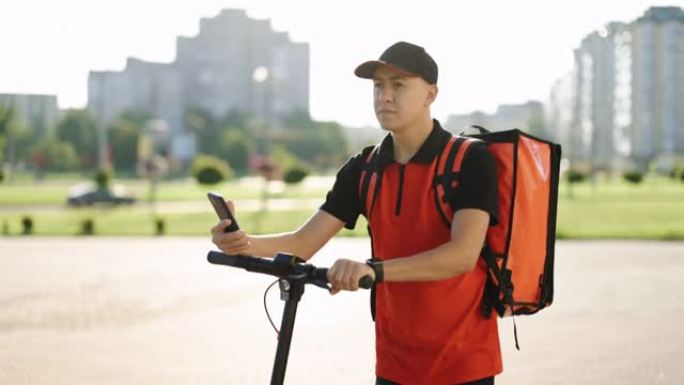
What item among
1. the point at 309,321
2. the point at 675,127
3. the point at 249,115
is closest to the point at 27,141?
the point at 249,115

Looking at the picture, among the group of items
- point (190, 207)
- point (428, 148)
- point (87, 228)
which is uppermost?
point (428, 148)

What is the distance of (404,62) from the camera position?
3.23m

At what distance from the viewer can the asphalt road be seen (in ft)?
26.6

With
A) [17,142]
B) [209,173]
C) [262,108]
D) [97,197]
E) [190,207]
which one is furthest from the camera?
[17,142]

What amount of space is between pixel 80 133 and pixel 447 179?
12705 centimetres

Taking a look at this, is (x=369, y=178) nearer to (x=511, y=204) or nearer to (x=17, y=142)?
(x=511, y=204)

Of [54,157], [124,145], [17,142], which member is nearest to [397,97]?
[54,157]

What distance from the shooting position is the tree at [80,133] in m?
127

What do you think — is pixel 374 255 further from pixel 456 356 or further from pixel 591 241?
pixel 591 241

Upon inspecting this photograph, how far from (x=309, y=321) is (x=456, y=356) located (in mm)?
7707

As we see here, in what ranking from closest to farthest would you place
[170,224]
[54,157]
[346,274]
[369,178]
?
[346,274], [369,178], [170,224], [54,157]

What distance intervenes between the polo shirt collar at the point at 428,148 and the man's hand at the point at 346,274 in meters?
0.59

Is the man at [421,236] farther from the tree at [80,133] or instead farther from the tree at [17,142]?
the tree at [80,133]

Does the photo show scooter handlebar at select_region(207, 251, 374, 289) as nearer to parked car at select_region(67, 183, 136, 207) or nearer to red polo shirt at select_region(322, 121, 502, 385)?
red polo shirt at select_region(322, 121, 502, 385)
